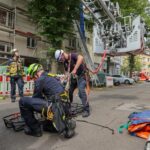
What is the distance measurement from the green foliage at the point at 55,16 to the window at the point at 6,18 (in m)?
2.94

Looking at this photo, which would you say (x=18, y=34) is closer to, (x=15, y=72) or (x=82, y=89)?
(x=15, y=72)

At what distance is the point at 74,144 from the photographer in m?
4.18

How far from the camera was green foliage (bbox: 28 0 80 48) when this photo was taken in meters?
A: 16.2

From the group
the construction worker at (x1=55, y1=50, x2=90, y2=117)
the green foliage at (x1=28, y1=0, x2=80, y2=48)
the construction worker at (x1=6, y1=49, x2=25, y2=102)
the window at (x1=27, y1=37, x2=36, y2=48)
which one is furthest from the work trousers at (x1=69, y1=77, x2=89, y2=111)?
the window at (x1=27, y1=37, x2=36, y2=48)

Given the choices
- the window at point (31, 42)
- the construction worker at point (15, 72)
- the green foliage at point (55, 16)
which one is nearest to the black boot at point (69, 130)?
the construction worker at point (15, 72)

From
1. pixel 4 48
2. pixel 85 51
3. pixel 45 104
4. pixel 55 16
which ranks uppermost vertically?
pixel 55 16

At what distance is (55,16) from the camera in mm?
16578

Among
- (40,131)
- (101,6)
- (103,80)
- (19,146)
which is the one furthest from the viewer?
(103,80)

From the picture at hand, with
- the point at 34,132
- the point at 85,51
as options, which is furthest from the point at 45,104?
the point at 85,51

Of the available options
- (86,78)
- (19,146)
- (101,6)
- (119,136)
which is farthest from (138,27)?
(19,146)

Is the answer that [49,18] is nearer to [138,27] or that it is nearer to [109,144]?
[138,27]

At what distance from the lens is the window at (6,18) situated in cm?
1854

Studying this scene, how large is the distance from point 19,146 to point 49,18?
1314 centimetres

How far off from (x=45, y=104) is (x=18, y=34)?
16232 mm
